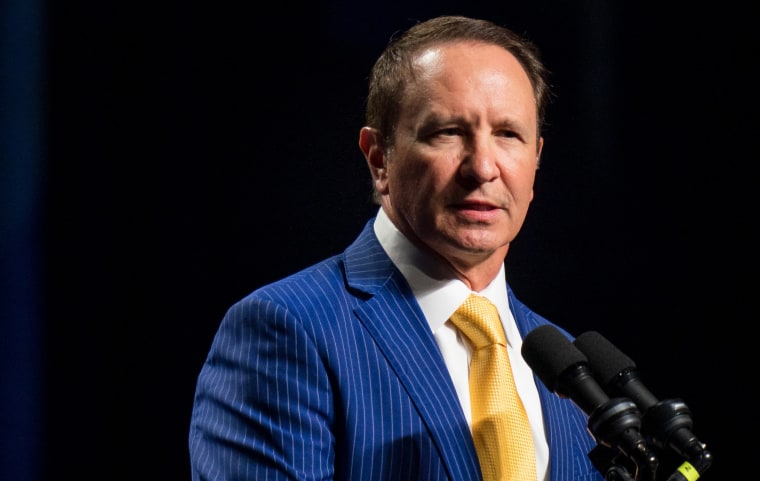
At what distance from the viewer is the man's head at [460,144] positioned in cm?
183

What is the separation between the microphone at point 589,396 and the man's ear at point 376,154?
71 cm

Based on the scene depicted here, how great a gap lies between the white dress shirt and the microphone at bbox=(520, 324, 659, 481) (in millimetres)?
415

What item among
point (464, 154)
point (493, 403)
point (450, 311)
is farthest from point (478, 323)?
point (464, 154)

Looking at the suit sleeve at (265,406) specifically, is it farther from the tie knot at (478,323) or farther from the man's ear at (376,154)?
the man's ear at (376,154)

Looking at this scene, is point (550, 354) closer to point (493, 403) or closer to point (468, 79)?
point (493, 403)

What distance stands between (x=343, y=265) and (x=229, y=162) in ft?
2.75

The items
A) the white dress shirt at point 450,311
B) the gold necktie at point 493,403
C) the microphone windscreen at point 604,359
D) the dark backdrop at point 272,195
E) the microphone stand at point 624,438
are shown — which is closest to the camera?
the microphone stand at point 624,438

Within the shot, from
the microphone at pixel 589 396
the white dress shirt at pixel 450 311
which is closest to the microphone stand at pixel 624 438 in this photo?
the microphone at pixel 589 396

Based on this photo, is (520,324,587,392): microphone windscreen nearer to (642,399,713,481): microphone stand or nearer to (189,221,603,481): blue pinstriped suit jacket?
(642,399,713,481): microphone stand

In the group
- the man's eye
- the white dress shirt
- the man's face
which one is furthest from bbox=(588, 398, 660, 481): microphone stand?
the man's eye

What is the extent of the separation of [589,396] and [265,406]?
1.99 feet

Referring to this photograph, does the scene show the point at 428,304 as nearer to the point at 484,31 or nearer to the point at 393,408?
the point at 393,408

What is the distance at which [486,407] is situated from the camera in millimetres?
1738

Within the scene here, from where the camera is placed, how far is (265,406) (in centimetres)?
160
